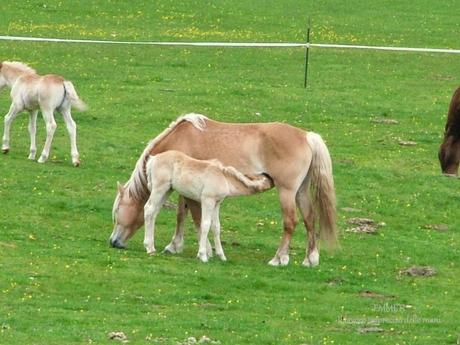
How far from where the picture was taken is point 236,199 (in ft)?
71.9

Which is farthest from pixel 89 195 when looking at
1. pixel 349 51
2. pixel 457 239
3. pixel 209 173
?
pixel 349 51

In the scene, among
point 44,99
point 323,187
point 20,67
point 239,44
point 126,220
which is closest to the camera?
point 323,187

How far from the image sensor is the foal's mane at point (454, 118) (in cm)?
2489

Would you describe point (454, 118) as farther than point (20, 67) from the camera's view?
Yes

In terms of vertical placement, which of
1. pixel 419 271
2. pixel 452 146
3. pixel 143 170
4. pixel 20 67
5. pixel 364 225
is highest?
pixel 20 67

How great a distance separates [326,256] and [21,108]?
6785 mm

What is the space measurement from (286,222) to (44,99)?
6285 millimetres

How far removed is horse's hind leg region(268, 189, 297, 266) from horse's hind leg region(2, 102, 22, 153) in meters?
6.76

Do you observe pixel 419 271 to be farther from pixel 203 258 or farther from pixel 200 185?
pixel 200 185

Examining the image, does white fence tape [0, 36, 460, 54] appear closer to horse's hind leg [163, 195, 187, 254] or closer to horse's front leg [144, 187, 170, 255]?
horse's hind leg [163, 195, 187, 254]

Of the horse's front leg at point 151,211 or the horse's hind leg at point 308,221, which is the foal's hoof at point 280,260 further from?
the horse's front leg at point 151,211

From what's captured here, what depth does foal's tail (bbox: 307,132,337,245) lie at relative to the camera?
1806 cm

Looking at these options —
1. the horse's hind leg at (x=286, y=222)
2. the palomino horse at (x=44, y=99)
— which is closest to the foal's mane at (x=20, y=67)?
the palomino horse at (x=44, y=99)

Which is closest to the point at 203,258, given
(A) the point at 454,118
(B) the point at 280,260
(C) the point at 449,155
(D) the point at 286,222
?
(B) the point at 280,260
